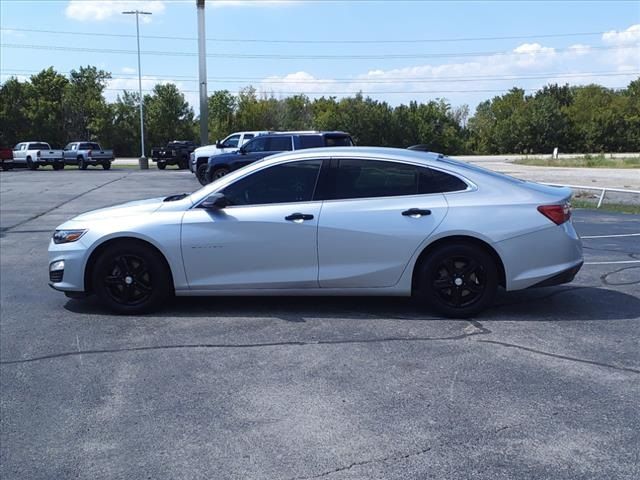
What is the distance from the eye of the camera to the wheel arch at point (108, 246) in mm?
6512

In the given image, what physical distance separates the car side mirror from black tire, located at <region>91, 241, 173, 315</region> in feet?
2.14

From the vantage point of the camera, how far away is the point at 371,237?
20.7 ft

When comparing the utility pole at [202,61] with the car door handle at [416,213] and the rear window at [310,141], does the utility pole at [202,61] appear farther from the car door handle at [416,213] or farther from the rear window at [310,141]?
the car door handle at [416,213]

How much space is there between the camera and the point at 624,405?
14.3ft

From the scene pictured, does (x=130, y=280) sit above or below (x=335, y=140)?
below

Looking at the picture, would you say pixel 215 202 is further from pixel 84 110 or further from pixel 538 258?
pixel 84 110

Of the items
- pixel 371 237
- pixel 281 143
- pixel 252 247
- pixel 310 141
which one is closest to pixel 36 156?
pixel 281 143

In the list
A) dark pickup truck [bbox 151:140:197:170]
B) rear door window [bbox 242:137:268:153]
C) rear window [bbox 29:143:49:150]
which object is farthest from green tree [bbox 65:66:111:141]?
rear door window [bbox 242:137:268:153]

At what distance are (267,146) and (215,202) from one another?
1703cm

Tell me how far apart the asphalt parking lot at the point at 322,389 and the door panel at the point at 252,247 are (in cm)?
38

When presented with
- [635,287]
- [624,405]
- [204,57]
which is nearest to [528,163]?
→ [204,57]

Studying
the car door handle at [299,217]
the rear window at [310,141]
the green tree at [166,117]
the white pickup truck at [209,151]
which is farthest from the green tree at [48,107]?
the car door handle at [299,217]

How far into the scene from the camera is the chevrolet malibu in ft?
20.7

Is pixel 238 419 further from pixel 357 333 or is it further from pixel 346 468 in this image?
pixel 357 333
